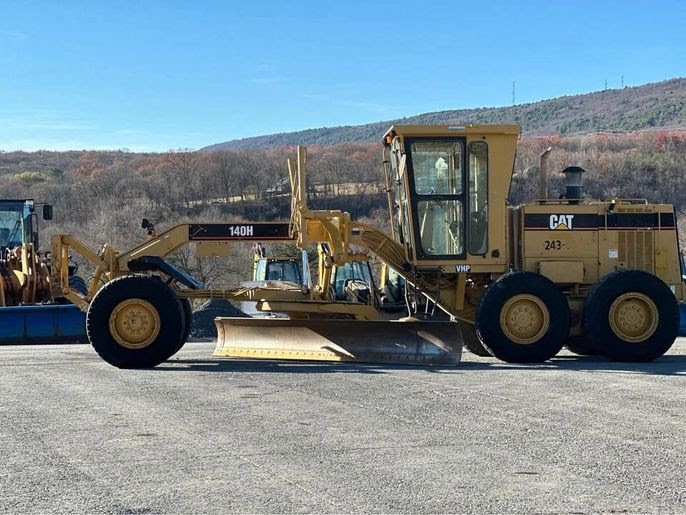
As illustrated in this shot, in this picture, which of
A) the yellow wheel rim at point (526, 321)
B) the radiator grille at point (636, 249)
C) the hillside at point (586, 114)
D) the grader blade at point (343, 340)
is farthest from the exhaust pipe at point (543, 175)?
the hillside at point (586, 114)

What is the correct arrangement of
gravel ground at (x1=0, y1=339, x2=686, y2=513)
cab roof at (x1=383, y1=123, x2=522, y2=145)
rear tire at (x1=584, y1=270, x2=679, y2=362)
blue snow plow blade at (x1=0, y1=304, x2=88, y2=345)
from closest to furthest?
1. gravel ground at (x1=0, y1=339, x2=686, y2=513)
2. rear tire at (x1=584, y1=270, x2=679, y2=362)
3. cab roof at (x1=383, y1=123, x2=522, y2=145)
4. blue snow plow blade at (x1=0, y1=304, x2=88, y2=345)

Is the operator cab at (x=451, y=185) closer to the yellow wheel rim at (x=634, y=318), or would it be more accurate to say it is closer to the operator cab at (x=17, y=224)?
the yellow wheel rim at (x=634, y=318)

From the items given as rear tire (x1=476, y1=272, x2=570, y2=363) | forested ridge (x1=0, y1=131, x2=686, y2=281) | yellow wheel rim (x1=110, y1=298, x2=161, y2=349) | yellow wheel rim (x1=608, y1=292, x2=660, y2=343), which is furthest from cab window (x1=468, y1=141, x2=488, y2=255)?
forested ridge (x1=0, y1=131, x2=686, y2=281)

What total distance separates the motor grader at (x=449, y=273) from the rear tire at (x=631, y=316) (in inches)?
0.5

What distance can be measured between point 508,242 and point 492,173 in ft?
3.33

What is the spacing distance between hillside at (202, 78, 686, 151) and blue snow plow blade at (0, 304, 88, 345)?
89.7 meters

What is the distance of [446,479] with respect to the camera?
20.3ft

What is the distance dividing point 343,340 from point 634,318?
149 inches

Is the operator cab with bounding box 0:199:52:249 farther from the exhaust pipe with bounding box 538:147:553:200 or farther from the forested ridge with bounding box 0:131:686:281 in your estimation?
the forested ridge with bounding box 0:131:686:281

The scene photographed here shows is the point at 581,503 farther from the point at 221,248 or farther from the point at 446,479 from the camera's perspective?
the point at 221,248

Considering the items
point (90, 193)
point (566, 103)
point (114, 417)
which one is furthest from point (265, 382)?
point (566, 103)

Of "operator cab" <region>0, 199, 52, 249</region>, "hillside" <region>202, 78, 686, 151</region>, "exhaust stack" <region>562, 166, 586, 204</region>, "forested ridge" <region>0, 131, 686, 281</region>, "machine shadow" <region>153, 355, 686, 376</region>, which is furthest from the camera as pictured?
"hillside" <region>202, 78, 686, 151</region>

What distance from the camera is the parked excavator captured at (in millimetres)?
17406

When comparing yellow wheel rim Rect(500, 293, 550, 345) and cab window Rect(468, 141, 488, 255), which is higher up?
cab window Rect(468, 141, 488, 255)
